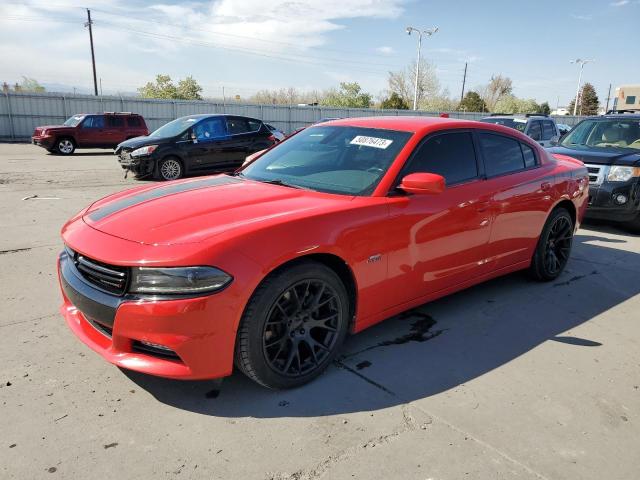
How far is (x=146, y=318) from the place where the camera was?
8.25 feet

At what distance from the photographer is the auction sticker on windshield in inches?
147

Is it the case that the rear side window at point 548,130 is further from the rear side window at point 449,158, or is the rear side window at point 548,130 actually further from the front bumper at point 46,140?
the front bumper at point 46,140

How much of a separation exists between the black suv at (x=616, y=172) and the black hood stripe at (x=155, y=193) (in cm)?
597

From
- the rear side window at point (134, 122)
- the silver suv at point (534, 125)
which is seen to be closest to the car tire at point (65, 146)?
the rear side window at point (134, 122)

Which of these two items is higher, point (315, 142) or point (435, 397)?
point (315, 142)

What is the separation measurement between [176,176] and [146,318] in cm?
999

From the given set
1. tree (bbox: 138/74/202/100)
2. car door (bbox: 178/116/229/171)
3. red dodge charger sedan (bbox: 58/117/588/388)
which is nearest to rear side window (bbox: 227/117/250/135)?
car door (bbox: 178/116/229/171)

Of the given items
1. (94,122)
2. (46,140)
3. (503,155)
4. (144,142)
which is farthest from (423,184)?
(94,122)

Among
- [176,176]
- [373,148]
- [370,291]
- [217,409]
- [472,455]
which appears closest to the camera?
[472,455]

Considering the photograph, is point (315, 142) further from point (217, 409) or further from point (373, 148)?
point (217, 409)

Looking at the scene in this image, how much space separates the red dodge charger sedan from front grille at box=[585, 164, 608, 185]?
352 cm

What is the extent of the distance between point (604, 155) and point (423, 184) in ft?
18.6


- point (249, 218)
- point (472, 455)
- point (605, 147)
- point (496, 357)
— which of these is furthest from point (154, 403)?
point (605, 147)

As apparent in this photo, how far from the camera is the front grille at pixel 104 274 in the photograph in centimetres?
260
